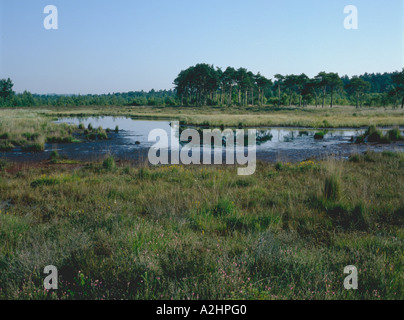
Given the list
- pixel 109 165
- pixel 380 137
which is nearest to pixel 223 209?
pixel 109 165

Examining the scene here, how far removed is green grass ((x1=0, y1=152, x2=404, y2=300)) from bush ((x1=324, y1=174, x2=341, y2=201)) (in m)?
0.02

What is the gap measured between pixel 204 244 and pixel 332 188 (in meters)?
4.42

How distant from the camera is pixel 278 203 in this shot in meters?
7.08

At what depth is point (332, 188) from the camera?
7.25m

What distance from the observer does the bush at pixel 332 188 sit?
7091 mm

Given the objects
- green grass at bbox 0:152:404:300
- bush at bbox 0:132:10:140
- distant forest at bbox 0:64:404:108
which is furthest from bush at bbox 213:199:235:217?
distant forest at bbox 0:64:404:108

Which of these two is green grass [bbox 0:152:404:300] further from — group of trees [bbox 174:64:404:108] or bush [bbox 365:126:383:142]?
group of trees [bbox 174:64:404:108]

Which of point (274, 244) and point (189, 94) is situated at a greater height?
point (189, 94)

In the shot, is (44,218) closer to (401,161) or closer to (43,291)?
(43,291)

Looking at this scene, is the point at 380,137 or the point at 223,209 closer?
the point at 223,209

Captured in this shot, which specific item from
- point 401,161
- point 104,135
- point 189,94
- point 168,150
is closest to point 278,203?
point 401,161

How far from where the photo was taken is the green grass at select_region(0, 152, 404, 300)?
3.15 meters

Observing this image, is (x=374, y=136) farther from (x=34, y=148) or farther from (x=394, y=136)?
(x=34, y=148)
